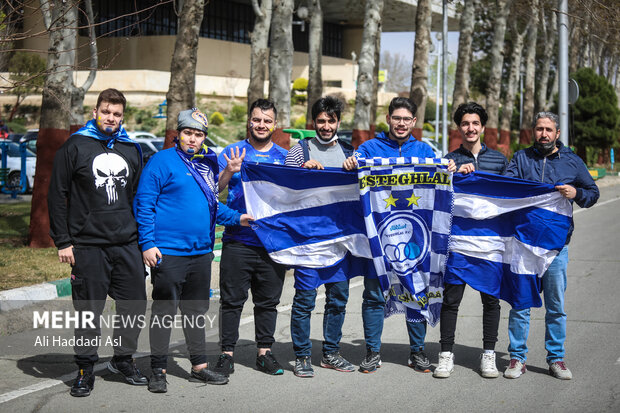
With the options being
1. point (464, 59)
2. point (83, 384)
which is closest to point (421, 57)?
point (464, 59)

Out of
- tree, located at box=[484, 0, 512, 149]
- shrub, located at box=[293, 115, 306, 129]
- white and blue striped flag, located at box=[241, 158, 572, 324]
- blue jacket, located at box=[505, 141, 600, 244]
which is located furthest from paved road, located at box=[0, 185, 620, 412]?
shrub, located at box=[293, 115, 306, 129]

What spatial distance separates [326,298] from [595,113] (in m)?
34.4

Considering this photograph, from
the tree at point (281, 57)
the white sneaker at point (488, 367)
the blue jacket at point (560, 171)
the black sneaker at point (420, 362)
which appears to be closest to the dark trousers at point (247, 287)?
the black sneaker at point (420, 362)

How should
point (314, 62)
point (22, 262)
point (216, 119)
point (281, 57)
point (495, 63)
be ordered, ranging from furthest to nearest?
point (216, 119) → point (495, 63) → point (314, 62) → point (281, 57) → point (22, 262)

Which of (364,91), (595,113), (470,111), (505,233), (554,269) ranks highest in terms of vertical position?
(364,91)

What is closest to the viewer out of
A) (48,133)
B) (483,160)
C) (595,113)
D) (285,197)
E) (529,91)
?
(483,160)

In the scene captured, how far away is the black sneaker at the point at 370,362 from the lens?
6.47 m

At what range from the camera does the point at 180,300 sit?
6203 millimetres

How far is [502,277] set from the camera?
21.6 feet

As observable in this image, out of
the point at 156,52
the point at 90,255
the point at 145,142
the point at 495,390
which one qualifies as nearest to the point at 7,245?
the point at 90,255

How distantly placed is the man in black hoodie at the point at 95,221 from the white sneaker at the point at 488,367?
270 cm

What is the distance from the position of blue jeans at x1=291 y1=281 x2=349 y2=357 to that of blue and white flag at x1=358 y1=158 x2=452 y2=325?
1.30 ft

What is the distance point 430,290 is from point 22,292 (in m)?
4.40

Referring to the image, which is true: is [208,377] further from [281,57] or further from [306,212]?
[281,57]
